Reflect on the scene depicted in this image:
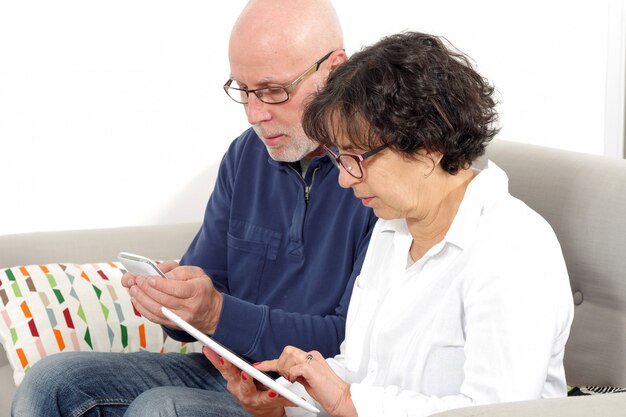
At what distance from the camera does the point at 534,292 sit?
51.4 inches

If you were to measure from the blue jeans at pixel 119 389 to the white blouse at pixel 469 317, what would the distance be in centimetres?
27

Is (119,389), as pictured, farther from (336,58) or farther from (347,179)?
(336,58)

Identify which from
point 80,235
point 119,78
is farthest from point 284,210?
point 119,78

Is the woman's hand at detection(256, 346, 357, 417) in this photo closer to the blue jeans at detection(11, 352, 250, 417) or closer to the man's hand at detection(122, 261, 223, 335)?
the blue jeans at detection(11, 352, 250, 417)

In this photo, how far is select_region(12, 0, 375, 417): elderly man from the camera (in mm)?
1732

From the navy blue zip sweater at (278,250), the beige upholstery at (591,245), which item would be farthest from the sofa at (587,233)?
the navy blue zip sweater at (278,250)

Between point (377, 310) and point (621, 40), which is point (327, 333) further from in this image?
point (621, 40)

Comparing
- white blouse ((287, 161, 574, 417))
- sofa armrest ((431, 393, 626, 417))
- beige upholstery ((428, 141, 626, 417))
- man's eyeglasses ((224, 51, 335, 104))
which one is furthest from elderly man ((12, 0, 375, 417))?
sofa armrest ((431, 393, 626, 417))

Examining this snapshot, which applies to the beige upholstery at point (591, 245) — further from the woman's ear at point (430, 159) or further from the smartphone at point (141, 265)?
the smartphone at point (141, 265)

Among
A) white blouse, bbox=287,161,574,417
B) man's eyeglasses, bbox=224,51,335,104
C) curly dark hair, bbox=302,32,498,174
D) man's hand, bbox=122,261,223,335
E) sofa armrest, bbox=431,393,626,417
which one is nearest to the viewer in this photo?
sofa armrest, bbox=431,393,626,417

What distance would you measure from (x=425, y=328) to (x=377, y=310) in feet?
0.44

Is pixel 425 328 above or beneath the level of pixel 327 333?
above

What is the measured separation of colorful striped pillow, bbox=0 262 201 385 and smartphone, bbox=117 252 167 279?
501 mm

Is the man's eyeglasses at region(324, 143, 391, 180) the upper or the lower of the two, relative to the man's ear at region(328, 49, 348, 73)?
lower
